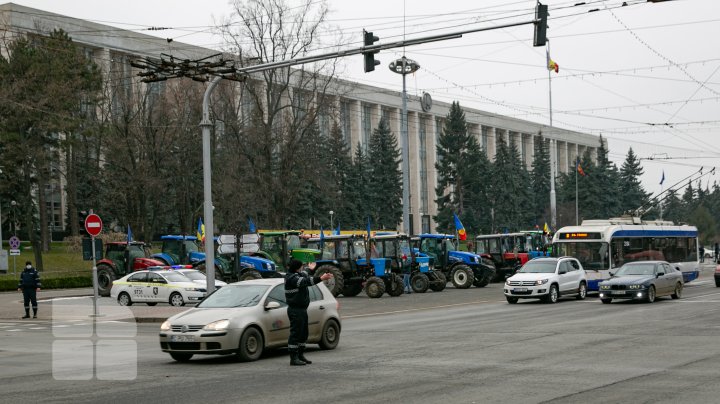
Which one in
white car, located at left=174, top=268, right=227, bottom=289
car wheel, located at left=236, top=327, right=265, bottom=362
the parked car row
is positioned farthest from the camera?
white car, located at left=174, top=268, right=227, bottom=289

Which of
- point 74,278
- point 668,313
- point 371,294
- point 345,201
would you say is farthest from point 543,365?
point 345,201

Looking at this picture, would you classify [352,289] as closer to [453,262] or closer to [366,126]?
[453,262]

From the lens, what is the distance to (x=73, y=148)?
68312mm

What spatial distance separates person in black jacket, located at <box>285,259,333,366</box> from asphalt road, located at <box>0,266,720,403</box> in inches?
13.3

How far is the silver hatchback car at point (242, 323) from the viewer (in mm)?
15797

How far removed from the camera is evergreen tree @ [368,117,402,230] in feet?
337

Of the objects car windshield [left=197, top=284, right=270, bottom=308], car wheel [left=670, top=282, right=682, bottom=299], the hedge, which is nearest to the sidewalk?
the hedge

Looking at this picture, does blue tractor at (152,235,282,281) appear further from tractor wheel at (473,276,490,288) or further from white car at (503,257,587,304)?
white car at (503,257,587,304)

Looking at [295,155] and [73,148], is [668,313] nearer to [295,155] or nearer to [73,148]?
[295,155]

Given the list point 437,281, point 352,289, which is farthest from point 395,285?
point 437,281

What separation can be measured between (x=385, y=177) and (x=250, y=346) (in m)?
87.3

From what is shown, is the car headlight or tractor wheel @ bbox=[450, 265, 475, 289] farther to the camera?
tractor wheel @ bbox=[450, 265, 475, 289]

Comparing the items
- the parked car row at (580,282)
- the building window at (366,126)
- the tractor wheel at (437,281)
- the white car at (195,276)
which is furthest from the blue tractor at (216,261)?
the building window at (366,126)

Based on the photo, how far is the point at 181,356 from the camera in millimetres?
16547
